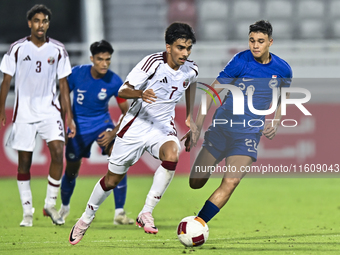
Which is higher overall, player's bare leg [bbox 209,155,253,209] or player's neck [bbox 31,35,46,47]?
player's neck [bbox 31,35,46,47]

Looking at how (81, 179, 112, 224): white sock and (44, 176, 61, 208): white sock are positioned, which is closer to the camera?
(81, 179, 112, 224): white sock

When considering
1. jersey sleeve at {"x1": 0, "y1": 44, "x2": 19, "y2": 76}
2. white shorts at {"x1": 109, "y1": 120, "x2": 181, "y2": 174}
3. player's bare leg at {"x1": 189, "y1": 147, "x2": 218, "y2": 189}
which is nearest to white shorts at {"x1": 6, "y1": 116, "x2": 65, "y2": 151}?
jersey sleeve at {"x1": 0, "y1": 44, "x2": 19, "y2": 76}

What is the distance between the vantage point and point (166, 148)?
16.4ft

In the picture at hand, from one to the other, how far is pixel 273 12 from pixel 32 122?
494 inches

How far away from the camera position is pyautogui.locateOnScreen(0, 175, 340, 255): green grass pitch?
4992 mm

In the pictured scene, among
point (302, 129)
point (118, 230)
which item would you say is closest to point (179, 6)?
point (302, 129)

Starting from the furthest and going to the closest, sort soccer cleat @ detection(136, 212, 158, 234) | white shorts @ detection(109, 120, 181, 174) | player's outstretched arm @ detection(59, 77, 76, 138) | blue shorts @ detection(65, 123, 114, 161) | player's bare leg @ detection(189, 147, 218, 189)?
blue shorts @ detection(65, 123, 114, 161) → player's outstretched arm @ detection(59, 77, 76, 138) → player's bare leg @ detection(189, 147, 218, 189) → white shorts @ detection(109, 120, 181, 174) → soccer cleat @ detection(136, 212, 158, 234)

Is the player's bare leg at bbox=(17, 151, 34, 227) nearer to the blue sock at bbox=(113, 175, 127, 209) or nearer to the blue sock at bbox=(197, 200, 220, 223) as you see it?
the blue sock at bbox=(113, 175, 127, 209)

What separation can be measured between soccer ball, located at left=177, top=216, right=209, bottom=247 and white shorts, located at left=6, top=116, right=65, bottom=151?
2.37 meters

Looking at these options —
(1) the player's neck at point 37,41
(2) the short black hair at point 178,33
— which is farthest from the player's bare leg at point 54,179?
(2) the short black hair at point 178,33

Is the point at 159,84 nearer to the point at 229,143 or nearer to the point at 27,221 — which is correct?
the point at 229,143

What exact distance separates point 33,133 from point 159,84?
2193mm

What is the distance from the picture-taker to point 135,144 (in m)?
5.17

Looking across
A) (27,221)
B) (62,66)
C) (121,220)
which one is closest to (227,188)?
(121,220)
